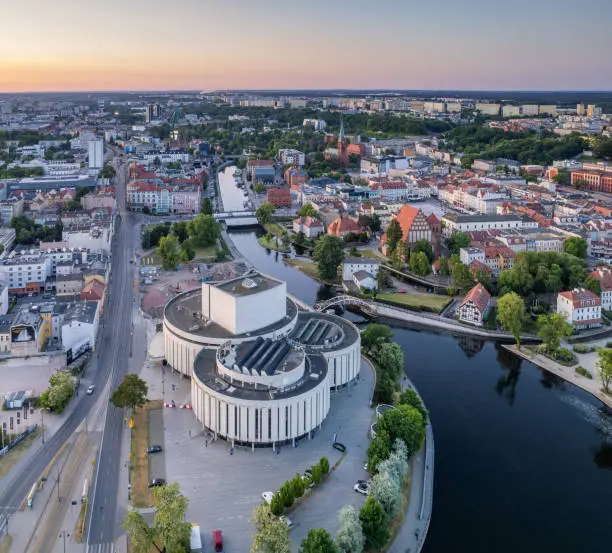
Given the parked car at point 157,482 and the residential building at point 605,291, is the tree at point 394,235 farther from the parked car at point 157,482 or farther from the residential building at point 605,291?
the parked car at point 157,482

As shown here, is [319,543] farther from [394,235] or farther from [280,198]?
[280,198]

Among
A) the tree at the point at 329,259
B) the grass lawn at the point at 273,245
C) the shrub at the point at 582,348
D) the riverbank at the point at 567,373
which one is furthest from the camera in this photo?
the grass lawn at the point at 273,245

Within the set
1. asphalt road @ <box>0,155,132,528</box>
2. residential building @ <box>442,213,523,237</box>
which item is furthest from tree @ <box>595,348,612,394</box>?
residential building @ <box>442,213,523,237</box>

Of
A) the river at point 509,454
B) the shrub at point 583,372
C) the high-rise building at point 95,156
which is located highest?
the high-rise building at point 95,156

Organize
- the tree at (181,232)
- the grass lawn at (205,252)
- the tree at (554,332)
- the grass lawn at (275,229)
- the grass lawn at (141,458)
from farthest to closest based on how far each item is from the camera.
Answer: the grass lawn at (275,229) → the tree at (181,232) → the grass lawn at (205,252) → the tree at (554,332) → the grass lawn at (141,458)

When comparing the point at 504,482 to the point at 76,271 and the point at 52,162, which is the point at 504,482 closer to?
the point at 76,271

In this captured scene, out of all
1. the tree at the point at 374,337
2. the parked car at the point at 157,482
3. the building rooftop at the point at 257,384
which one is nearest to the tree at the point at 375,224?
the tree at the point at 374,337
